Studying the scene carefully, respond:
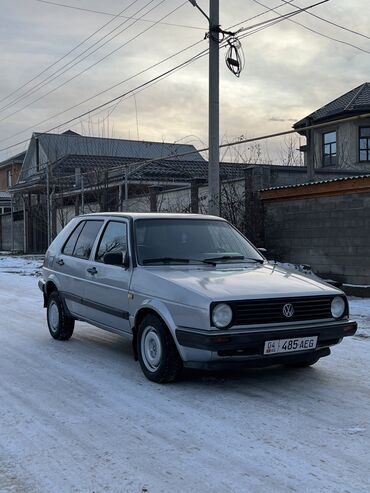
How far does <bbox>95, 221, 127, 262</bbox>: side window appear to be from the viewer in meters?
6.52

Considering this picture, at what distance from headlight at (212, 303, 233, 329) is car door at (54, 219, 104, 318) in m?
2.48

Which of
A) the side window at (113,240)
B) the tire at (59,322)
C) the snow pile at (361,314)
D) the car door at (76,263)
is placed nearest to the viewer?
the side window at (113,240)

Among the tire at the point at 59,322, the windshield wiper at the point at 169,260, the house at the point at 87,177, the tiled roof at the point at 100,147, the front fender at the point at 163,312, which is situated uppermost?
the tiled roof at the point at 100,147

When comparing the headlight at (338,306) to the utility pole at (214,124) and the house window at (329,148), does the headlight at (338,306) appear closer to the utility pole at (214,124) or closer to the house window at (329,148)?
the utility pole at (214,124)

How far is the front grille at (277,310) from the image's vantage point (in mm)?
5105

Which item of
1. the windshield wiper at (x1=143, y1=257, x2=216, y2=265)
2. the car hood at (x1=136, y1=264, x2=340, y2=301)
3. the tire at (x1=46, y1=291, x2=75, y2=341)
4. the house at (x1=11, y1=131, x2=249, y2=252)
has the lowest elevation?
the tire at (x1=46, y1=291, x2=75, y2=341)

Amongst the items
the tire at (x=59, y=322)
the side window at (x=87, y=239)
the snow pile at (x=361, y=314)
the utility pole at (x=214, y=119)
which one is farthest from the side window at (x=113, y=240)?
the utility pole at (x=214, y=119)

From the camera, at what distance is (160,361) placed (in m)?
5.47

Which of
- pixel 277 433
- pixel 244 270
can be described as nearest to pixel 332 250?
pixel 244 270

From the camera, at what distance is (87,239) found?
739 centimetres

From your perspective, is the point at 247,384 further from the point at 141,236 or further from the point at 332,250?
the point at 332,250

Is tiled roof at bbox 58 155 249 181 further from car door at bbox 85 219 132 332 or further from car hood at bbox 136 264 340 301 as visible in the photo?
car hood at bbox 136 264 340 301

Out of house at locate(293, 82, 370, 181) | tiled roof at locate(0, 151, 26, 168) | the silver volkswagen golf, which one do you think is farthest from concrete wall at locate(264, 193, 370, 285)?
tiled roof at locate(0, 151, 26, 168)

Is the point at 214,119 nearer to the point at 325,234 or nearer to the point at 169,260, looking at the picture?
the point at 325,234
